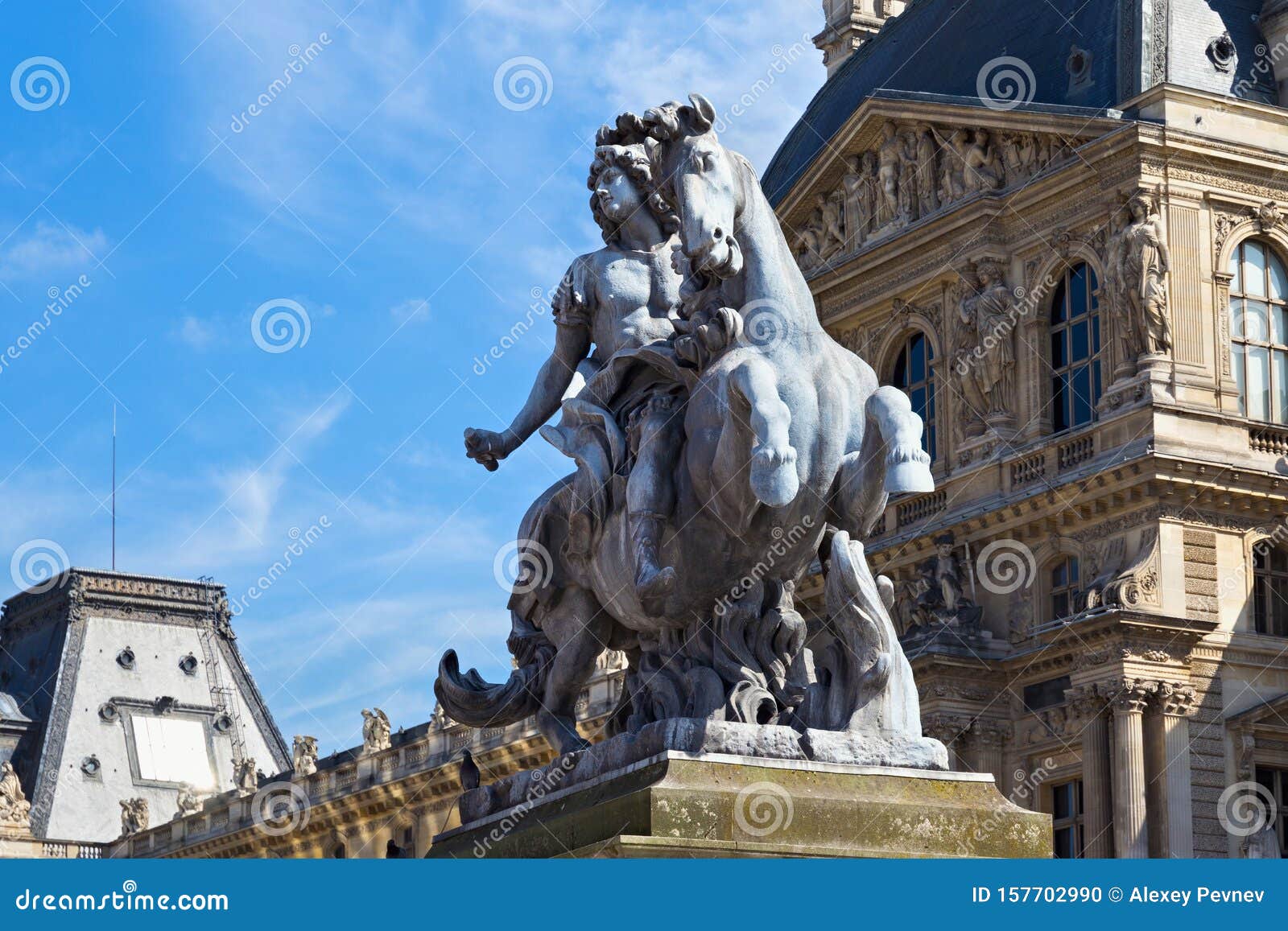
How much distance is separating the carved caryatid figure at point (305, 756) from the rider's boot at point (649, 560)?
4805cm

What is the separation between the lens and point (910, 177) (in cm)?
3609

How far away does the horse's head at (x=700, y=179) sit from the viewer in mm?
7160

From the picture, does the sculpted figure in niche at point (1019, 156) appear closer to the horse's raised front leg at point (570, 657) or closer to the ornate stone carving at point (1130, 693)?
the ornate stone carving at point (1130, 693)

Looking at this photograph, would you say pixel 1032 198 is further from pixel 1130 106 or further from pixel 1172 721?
pixel 1172 721

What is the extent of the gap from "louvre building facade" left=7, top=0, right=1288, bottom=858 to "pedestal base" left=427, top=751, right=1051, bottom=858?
21655mm

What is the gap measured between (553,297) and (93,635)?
242 feet

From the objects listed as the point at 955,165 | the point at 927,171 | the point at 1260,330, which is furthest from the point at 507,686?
the point at 927,171

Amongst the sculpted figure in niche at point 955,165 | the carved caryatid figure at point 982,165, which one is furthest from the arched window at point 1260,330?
the sculpted figure in niche at point 955,165

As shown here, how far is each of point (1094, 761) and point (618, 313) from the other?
23.6 m

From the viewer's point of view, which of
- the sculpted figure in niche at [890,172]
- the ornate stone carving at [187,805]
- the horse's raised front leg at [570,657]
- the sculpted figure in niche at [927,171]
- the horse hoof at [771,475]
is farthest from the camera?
the ornate stone carving at [187,805]

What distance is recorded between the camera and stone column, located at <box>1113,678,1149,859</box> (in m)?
29.5

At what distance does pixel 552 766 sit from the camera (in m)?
7.53

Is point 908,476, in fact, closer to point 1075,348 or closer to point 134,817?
point 1075,348

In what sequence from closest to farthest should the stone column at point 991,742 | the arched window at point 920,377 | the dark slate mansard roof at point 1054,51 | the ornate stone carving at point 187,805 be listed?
the stone column at point 991,742 → the dark slate mansard roof at point 1054,51 → the arched window at point 920,377 → the ornate stone carving at point 187,805
